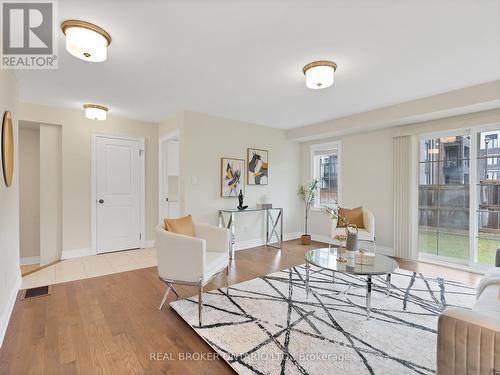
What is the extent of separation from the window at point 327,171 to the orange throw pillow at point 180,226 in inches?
133

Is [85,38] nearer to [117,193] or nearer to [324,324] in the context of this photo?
[324,324]

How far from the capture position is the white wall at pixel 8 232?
2166 mm

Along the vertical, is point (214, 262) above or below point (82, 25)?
below

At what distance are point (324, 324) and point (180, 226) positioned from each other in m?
1.66

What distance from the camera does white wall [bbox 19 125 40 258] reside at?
4418mm

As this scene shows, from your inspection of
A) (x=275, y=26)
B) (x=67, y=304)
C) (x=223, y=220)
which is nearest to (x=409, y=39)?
(x=275, y=26)

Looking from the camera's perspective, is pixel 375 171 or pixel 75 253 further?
pixel 375 171

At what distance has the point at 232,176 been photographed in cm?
473

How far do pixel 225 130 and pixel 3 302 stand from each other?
11.7 ft

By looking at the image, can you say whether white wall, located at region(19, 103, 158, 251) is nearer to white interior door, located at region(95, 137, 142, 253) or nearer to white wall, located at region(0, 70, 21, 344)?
white interior door, located at region(95, 137, 142, 253)

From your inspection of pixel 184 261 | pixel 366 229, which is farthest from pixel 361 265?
pixel 366 229

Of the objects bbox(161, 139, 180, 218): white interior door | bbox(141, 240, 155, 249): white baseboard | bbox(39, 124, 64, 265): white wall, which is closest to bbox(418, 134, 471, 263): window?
bbox(161, 139, 180, 218): white interior door

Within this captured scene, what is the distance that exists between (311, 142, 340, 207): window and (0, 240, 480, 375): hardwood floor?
260 centimetres

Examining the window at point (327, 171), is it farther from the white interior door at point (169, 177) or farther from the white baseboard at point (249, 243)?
the white interior door at point (169, 177)
